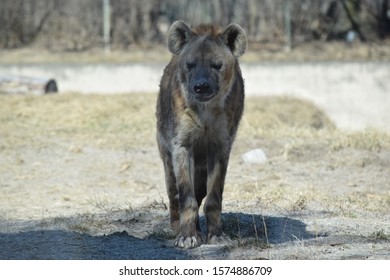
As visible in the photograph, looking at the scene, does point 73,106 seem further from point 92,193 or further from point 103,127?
point 92,193

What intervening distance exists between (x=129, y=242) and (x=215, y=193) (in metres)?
0.64

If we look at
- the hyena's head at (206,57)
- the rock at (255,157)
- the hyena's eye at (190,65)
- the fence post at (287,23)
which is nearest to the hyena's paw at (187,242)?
the hyena's head at (206,57)

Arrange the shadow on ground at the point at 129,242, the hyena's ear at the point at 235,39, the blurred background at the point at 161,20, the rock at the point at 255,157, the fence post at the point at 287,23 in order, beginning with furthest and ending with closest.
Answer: the blurred background at the point at 161,20, the fence post at the point at 287,23, the rock at the point at 255,157, the hyena's ear at the point at 235,39, the shadow on ground at the point at 129,242

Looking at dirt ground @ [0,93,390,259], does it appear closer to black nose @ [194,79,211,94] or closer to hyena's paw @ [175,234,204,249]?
hyena's paw @ [175,234,204,249]

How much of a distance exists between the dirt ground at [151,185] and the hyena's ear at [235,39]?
122 centimetres

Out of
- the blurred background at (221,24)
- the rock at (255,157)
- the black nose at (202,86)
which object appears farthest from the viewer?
the blurred background at (221,24)

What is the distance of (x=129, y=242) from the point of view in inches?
228

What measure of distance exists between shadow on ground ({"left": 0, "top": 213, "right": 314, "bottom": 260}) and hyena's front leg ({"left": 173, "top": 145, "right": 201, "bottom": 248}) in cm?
14

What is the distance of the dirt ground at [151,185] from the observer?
5672mm

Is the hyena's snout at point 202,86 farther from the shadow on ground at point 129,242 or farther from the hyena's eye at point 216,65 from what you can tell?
the shadow on ground at point 129,242

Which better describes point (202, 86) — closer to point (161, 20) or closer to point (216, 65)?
point (216, 65)

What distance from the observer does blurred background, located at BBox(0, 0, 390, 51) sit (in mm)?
16953

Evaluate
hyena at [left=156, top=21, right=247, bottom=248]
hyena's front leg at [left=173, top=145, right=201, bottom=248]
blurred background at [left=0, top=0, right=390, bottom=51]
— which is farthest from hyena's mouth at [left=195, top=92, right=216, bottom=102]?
blurred background at [left=0, top=0, right=390, bottom=51]
